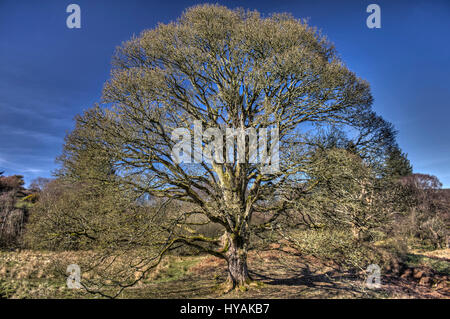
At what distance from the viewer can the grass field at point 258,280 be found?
795 centimetres

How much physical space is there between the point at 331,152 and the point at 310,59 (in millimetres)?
3165

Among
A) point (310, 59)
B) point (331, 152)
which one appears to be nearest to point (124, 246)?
point (331, 152)

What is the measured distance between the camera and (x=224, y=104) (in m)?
8.20

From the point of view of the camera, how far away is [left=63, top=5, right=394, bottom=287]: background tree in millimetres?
6941

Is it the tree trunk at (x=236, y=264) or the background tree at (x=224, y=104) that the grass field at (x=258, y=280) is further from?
the background tree at (x=224, y=104)

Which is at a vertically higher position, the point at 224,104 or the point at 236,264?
the point at 224,104

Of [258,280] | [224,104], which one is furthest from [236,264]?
[224,104]

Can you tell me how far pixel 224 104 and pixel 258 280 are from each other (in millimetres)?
7579

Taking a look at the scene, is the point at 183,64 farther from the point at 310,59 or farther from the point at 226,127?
the point at 310,59

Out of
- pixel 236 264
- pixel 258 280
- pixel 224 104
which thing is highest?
pixel 224 104

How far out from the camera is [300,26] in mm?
8508

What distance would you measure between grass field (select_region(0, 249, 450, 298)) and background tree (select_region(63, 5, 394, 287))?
211cm

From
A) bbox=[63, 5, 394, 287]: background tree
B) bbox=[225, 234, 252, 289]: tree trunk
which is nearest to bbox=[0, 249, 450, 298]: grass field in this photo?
bbox=[225, 234, 252, 289]: tree trunk

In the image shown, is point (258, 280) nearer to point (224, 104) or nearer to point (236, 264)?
point (236, 264)
